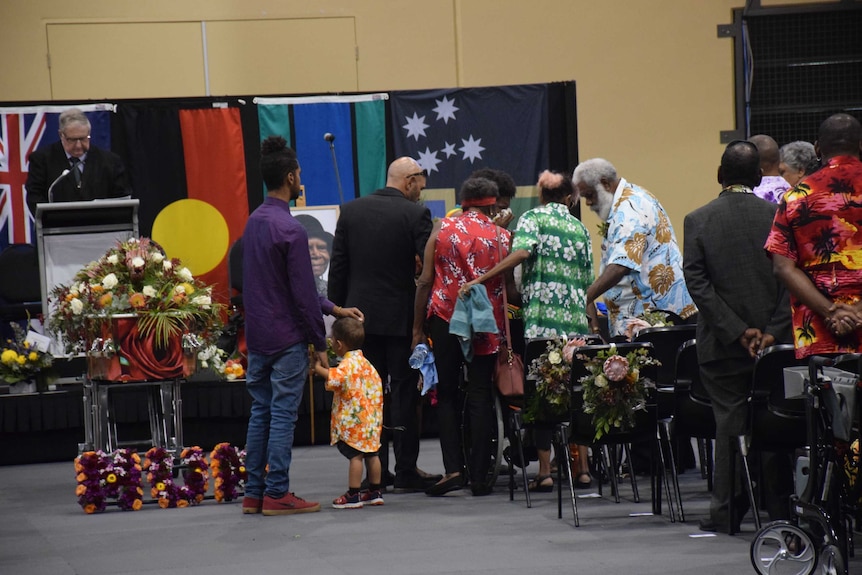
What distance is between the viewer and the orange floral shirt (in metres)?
6.27

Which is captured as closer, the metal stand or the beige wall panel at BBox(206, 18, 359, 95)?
the metal stand

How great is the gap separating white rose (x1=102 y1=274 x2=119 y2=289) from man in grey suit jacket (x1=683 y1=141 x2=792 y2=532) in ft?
10.1

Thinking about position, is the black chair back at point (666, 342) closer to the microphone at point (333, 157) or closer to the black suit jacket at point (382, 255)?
the black suit jacket at point (382, 255)

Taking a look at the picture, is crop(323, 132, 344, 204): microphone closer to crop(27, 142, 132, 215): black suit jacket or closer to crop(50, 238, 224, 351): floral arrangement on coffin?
crop(27, 142, 132, 215): black suit jacket

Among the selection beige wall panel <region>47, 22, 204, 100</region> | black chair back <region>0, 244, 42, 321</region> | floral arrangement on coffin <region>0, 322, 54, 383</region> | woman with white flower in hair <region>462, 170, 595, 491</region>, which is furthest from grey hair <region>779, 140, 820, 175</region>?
beige wall panel <region>47, 22, 204, 100</region>

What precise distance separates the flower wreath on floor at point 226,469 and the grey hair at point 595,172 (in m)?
2.22

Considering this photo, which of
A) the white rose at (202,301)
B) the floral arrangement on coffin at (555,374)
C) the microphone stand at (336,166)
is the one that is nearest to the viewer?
the floral arrangement on coffin at (555,374)

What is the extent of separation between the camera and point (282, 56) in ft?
38.0

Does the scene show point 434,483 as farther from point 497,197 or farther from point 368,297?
point 497,197

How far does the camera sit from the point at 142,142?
10188 mm

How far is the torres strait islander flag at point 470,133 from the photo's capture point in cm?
1049

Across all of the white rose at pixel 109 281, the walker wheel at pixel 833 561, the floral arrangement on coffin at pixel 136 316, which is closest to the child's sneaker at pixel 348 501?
the floral arrangement on coffin at pixel 136 316

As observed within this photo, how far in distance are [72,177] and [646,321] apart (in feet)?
14.2

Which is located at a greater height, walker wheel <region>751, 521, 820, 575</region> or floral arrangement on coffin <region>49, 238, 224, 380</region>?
floral arrangement on coffin <region>49, 238, 224, 380</region>
